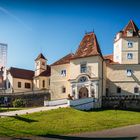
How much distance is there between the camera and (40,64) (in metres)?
70.1

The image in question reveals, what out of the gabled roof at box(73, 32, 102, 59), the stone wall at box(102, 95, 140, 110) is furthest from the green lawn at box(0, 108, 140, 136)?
the gabled roof at box(73, 32, 102, 59)

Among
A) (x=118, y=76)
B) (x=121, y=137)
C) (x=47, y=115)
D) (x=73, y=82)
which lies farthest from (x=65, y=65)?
(x=121, y=137)

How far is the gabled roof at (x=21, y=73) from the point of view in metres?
68.2

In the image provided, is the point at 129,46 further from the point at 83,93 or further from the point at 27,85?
the point at 27,85

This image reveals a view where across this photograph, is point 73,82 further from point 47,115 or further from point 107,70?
point 47,115

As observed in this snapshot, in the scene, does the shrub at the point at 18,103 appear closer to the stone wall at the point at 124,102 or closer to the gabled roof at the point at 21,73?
the stone wall at the point at 124,102

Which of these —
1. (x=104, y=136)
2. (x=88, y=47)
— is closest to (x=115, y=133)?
(x=104, y=136)

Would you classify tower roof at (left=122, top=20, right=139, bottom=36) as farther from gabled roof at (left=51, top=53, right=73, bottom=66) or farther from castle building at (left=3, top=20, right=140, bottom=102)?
gabled roof at (left=51, top=53, right=73, bottom=66)

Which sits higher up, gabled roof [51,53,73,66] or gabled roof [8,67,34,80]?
gabled roof [51,53,73,66]

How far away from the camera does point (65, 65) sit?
5328 centimetres

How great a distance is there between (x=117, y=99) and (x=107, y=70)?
6.39m

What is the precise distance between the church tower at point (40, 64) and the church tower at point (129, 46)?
21.4 m

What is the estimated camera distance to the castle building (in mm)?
48594

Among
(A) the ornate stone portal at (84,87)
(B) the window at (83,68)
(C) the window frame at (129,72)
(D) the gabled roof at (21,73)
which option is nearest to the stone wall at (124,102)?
(A) the ornate stone portal at (84,87)
